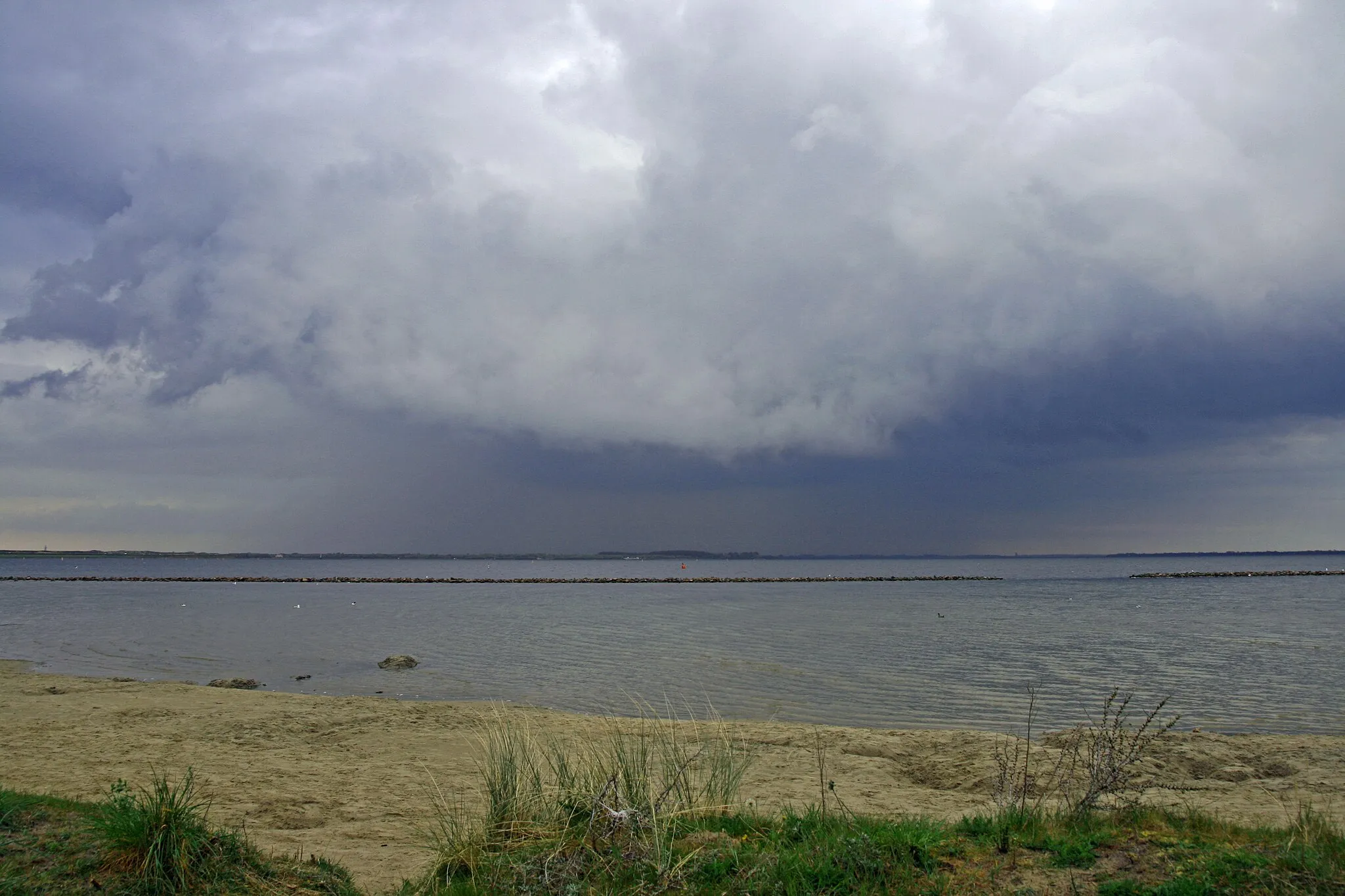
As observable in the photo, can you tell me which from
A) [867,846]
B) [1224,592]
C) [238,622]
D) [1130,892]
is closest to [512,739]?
[867,846]

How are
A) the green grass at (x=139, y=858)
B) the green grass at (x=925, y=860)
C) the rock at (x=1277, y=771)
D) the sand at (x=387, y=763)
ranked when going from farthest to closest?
the rock at (x=1277, y=771)
the sand at (x=387, y=763)
the green grass at (x=139, y=858)
the green grass at (x=925, y=860)

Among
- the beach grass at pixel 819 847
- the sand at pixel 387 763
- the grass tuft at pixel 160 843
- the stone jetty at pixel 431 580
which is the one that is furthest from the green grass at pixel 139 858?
the stone jetty at pixel 431 580

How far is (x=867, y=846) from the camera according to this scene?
5.96 m

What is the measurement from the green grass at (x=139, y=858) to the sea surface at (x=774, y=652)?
1023 centimetres

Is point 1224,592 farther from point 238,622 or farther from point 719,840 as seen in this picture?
point 719,840

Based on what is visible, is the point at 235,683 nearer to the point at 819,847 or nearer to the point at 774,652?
the point at 774,652

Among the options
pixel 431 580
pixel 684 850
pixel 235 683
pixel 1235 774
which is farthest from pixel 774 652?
pixel 431 580

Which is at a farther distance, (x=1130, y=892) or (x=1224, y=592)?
(x=1224, y=592)

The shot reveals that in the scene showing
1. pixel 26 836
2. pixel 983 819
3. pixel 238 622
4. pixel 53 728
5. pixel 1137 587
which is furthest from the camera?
pixel 1137 587

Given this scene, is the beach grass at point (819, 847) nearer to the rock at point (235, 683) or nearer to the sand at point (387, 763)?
the sand at point (387, 763)

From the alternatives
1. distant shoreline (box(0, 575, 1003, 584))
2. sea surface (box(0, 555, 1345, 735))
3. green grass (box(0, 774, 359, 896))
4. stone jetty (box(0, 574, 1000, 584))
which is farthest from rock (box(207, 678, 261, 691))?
distant shoreline (box(0, 575, 1003, 584))

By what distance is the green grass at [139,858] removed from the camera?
590 cm

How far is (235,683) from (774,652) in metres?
17.9

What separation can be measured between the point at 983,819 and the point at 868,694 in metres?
15.0
